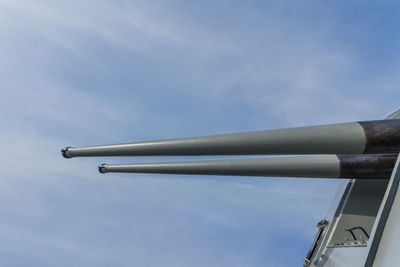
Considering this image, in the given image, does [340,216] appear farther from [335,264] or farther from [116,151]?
[116,151]

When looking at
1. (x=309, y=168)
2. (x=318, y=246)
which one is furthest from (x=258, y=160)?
(x=318, y=246)

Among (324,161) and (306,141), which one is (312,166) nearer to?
(324,161)

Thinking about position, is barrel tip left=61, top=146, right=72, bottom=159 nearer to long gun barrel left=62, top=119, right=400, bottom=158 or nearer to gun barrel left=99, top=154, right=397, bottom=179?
gun barrel left=99, top=154, right=397, bottom=179

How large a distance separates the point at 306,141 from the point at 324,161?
220 centimetres

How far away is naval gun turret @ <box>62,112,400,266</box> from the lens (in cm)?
410

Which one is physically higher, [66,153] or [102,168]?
[102,168]

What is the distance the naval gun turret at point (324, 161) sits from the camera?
4.10 m

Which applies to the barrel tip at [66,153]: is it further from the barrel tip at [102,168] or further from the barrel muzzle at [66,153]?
the barrel tip at [102,168]

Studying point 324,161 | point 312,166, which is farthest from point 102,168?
point 324,161

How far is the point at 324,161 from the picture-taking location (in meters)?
6.03

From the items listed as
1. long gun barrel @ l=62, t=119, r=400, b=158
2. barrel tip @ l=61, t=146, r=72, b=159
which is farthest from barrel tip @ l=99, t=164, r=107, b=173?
long gun barrel @ l=62, t=119, r=400, b=158

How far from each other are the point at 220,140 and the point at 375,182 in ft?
12.3

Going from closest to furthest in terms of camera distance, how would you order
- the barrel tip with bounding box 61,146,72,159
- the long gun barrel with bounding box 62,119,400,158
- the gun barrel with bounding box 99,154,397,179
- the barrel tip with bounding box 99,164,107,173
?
the long gun barrel with bounding box 62,119,400,158 → the gun barrel with bounding box 99,154,397,179 → the barrel tip with bounding box 61,146,72,159 → the barrel tip with bounding box 99,164,107,173

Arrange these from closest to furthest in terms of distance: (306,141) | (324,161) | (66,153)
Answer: (306,141)
(324,161)
(66,153)
